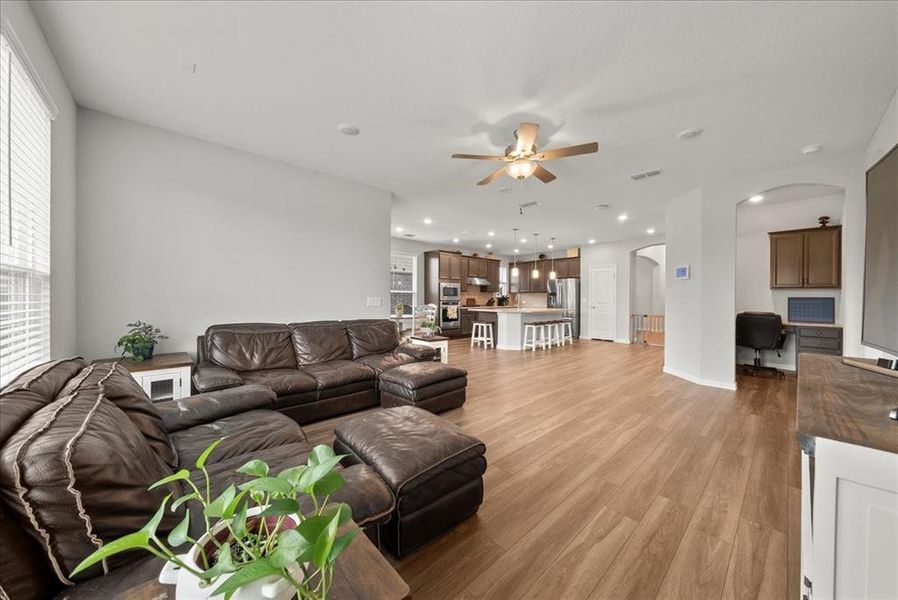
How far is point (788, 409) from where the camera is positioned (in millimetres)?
3383

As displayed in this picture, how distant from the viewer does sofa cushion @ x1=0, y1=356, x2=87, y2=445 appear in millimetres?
853

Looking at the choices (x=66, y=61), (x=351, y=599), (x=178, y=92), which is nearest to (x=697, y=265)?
(x=351, y=599)

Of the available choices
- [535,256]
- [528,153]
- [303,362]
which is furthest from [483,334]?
[528,153]

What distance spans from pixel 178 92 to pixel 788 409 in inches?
251

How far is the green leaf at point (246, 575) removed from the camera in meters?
0.43

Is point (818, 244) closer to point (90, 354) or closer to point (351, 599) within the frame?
point (351, 599)

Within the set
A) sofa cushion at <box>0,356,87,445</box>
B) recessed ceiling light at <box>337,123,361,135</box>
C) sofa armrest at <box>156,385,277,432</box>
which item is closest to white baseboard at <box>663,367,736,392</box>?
sofa armrest at <box>156,385,277,432</box>

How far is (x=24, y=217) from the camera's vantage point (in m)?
1.83

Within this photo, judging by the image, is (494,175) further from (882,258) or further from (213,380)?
(213,380)

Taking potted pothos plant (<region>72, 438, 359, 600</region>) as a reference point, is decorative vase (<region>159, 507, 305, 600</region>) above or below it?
below

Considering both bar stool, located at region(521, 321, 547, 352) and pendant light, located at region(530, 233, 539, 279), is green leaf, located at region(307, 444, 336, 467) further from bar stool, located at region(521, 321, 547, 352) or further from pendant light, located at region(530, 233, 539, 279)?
pendant light, located at region(530, 233, 539, 279)

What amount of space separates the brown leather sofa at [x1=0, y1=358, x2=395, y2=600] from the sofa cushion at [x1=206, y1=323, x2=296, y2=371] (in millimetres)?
1720

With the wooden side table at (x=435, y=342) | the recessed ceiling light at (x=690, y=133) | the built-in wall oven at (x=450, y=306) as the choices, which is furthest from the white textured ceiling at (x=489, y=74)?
the built-in wall oven at (x=450, y=306)

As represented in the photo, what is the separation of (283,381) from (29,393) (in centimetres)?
184
